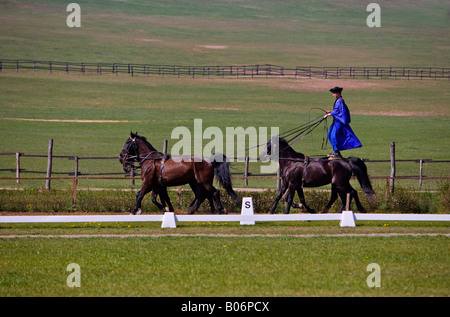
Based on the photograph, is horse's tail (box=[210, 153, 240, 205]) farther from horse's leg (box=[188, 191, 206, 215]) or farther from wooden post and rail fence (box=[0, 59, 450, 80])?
wooden post and rail fence (box=[0, 59, 450, 80])

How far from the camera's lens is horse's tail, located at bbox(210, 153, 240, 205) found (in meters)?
18.9

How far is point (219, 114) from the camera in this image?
52094mm

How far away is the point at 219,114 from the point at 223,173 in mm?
33371

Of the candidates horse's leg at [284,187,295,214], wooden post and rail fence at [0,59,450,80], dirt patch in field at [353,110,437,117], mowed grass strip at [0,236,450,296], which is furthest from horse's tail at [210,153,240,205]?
wooden post and rail fence at [0,59,450,80]

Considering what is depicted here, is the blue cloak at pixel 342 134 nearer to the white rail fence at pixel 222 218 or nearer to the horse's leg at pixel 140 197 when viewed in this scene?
the white rail fence at pixel 222 218

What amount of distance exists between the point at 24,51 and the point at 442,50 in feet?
190

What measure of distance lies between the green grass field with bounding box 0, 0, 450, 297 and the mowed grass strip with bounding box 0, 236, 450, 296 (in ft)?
0.11

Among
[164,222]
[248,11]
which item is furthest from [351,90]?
[248,11]

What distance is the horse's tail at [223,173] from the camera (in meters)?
18.9

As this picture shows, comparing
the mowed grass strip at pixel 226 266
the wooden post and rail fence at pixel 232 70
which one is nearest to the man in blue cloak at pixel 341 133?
the mowed grass strip at pixel 226 266

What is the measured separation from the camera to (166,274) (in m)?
11.2

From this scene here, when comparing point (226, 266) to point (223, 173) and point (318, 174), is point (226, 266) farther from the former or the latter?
point (223, 173)

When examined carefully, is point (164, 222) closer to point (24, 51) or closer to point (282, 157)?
point (282, 157)

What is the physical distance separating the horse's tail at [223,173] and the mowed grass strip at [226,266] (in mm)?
4177
